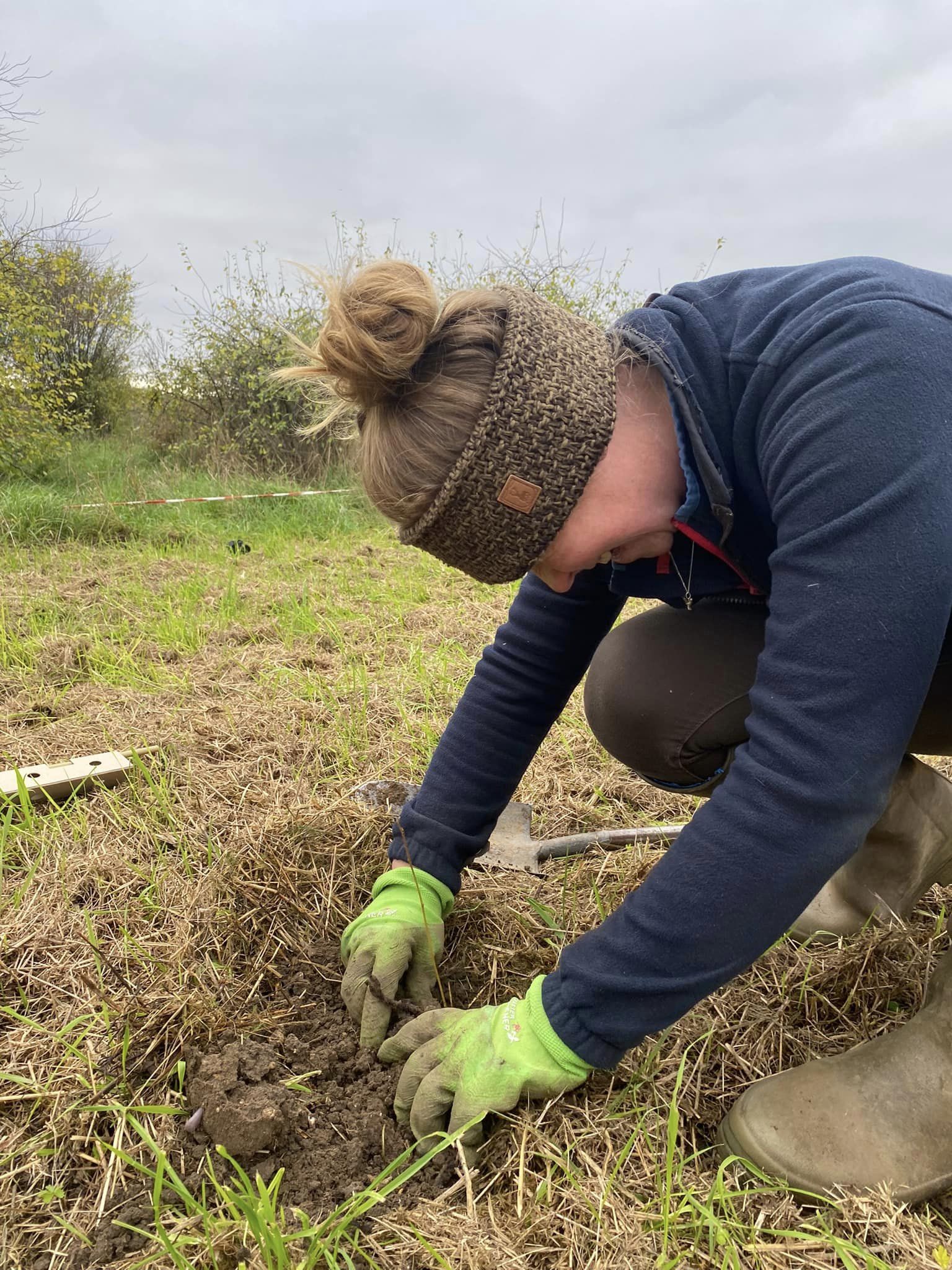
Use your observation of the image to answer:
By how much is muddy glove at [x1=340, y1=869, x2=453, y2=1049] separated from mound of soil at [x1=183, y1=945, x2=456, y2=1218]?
7 centimetres

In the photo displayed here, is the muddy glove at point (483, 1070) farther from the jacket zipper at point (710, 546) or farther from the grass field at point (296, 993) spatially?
the jacket zipper at point (710, 546)

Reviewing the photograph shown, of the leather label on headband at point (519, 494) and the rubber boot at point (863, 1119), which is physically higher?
the leather label on headband at point (519, 494)

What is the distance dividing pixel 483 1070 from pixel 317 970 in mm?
491

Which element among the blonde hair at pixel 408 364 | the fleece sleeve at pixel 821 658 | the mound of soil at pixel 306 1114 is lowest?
the mound of soil at pixel 306 1114

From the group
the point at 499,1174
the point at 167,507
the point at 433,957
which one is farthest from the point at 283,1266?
the point at 167,507

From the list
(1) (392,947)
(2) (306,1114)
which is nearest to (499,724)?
(1) (392,947)

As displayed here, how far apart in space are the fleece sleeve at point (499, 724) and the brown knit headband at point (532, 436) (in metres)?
0.41

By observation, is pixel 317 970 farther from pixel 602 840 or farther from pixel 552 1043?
pixel 602 840

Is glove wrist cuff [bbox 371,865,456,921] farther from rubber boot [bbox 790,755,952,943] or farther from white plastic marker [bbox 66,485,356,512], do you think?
white plastic marker [bbox 66,485,356,512]

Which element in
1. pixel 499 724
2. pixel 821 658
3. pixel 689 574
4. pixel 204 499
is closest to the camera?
pixel 821 658

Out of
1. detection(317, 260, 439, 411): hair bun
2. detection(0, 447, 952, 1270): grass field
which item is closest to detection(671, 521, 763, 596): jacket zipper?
detection(317, 260, 439, 411): hair bun

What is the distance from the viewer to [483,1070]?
3.63ft

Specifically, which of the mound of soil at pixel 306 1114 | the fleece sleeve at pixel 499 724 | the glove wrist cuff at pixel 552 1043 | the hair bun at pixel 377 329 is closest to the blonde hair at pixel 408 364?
the hair bun at pixel 377 329

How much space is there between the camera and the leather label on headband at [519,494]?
1.11 meters
